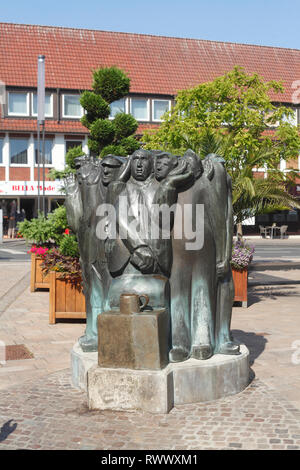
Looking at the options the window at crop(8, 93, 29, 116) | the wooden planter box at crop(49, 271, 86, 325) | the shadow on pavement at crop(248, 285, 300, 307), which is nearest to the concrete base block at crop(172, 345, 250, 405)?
the wooden planter box at crop(49, 271, 86, 325)

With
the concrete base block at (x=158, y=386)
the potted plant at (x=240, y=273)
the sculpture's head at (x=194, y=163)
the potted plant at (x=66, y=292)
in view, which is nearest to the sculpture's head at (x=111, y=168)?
the sculpture's head at (x=194, y=163)

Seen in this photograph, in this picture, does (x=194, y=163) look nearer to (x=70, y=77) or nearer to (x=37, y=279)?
(x=37, y=279)

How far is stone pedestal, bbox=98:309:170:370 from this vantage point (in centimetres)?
493

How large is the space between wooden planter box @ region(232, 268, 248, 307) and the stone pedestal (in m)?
6.23

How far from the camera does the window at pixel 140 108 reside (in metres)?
35.1

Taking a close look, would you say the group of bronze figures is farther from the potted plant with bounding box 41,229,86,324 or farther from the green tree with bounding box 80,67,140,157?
the green tree with bounding box 80,67,140,157

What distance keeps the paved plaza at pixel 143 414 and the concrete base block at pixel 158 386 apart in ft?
0.26

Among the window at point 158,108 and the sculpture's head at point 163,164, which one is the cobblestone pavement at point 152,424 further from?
the window at point 158,108

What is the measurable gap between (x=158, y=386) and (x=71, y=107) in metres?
31.1

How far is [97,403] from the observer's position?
5.01 m

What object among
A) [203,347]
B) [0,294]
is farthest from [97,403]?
[0,294]
